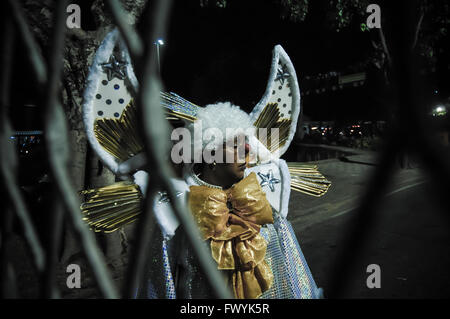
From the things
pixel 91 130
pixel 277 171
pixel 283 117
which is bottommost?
pixel 277 171

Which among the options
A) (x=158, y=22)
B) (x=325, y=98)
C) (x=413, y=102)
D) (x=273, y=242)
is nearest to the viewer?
(x=413, y=102)

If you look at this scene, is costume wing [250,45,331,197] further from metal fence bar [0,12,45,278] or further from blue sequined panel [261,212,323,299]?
metal fence bar [0,12,45,278]

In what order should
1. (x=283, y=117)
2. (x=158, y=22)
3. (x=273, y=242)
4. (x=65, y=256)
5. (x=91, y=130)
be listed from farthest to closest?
(x=65, y=256) < (x=283, y=117) < (x=273, y=242) < (x=91, y=130) < (x=158, y=22)

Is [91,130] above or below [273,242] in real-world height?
above

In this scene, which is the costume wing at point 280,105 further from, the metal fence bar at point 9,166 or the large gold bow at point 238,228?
the metal fence bar at point 9,166

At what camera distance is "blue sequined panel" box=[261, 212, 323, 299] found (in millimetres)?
1689

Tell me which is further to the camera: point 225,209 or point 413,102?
point 225,209

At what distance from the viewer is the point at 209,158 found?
5.52 ft

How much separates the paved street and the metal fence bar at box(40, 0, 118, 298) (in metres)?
0.47

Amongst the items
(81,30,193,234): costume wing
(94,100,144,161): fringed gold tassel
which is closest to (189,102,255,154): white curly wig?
(81,30,193,234): costume wing

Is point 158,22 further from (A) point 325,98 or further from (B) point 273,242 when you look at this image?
(A) point 325,98

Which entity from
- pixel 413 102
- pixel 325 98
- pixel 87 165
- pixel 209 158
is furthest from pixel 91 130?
pixel 325 98

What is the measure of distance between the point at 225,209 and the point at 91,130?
82 cm

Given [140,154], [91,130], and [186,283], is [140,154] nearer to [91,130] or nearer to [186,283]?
[91,130]
